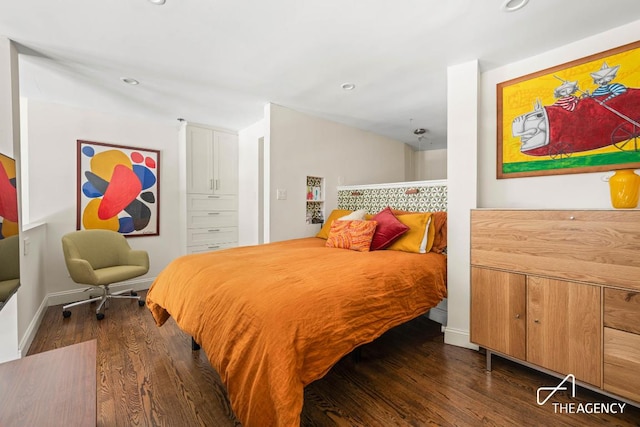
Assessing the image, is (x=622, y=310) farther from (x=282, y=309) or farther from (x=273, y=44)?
(x=273, y=44)

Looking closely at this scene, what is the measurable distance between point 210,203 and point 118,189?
114 cm

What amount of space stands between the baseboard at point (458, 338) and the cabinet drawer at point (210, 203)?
11.2 feet

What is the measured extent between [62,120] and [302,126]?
2795 millimetres

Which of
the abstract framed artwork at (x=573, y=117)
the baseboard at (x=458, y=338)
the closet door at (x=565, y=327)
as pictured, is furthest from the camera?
the baseboard at (x=458, y=338)

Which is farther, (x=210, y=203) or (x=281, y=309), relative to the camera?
(x=210, y=203)

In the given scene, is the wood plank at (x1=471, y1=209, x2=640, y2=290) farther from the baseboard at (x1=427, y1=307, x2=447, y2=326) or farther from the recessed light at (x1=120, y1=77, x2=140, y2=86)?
the recessed light at (x1=120, y1=77, x2=140, y2=86)

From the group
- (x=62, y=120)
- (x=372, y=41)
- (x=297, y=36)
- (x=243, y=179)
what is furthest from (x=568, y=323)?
(x=62, y=120)

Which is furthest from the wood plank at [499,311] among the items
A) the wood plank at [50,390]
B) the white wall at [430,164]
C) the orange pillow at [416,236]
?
the white wall at [430,164]

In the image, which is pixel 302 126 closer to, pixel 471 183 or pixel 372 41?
pixel 372 41

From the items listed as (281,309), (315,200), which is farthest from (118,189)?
(281,309)

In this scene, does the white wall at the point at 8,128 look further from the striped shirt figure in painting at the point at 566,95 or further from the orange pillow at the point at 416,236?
the striped shirt figure in painting at the point at 566,95

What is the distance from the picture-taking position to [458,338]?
2.26 m

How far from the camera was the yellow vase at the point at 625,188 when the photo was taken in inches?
61.0

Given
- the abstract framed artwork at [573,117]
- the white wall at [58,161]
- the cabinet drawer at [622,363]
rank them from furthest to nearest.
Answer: the white wall at [58,161], the abstract framed artwork at [573,117], the cabinet drawer at [622,363]
